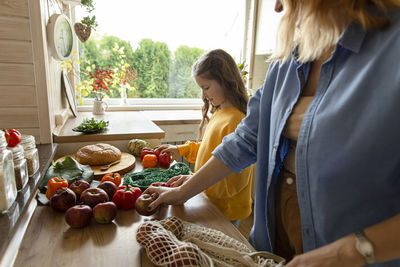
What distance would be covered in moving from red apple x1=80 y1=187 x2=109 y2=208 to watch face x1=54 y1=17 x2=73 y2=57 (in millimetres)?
921

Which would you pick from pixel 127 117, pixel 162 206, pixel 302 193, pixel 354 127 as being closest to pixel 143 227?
pixel 162 206

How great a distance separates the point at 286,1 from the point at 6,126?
4.23 feet

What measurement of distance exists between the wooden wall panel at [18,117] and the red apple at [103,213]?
745 mm

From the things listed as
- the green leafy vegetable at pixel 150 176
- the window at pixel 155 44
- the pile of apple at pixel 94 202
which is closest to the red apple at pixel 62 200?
the pile of apple at pixel 94 202

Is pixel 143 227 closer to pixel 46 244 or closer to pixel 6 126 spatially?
pixel 46 244

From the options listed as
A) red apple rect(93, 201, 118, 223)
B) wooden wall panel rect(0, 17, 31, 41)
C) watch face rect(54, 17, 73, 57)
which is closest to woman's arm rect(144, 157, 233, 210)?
red apple rect(93, 201, 118, 223)

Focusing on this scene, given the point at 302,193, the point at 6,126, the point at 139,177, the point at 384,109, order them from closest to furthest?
the point at 384,109 → the point at 302,193 → the point at 139,177 → the point at 6,126

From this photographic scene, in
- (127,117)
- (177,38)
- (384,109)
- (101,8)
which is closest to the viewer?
(384,109)

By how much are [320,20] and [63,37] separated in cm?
148

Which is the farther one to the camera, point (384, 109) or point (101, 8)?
point (101, 8)

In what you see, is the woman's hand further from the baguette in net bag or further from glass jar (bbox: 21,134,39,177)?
glass jar (bbox: 21,134,39,177)

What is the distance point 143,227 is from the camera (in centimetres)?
68

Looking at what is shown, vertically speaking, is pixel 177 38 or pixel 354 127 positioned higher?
pixel 177 38

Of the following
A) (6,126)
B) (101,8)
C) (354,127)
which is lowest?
(6,126)
